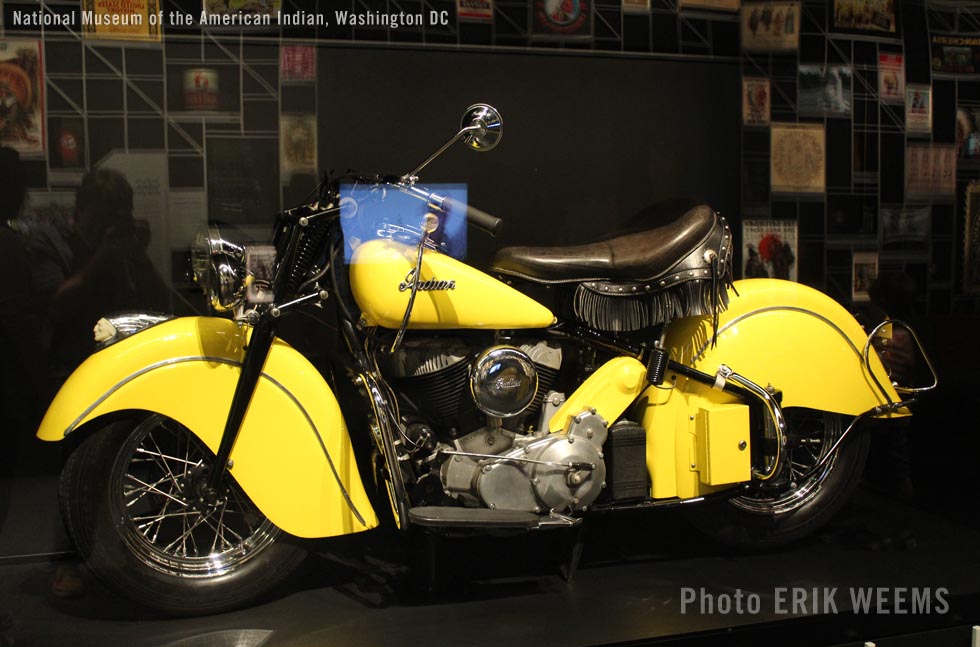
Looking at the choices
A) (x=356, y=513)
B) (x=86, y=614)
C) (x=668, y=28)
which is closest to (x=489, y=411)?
(x=356, y=513)

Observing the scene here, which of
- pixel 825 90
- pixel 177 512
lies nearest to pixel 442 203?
pixel 177 512

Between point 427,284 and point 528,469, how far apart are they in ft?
1.83

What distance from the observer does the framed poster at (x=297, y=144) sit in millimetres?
2455

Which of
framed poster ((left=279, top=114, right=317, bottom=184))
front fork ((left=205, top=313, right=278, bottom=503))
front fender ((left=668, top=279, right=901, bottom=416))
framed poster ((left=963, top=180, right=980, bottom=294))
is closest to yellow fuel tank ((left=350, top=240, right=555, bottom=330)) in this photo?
front fork ((left=205, top=313, right=278, bottom=503))

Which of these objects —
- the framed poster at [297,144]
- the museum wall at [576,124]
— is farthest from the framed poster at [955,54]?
the framed poster at [297,144]

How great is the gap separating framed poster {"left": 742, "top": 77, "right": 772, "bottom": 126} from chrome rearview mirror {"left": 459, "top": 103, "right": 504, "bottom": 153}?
1.04m

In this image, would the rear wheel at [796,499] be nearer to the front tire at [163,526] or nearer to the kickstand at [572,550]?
the kickstand at [572,550]

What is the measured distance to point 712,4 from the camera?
105 inches

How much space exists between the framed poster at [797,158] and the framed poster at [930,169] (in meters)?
0.31

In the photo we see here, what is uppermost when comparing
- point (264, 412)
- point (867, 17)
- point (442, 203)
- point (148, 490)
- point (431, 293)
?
point (867, 17)

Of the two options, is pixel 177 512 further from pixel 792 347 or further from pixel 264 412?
pixel 792 347

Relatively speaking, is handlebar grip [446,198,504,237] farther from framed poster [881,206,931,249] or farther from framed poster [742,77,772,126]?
framed poster [881,206,931,249]

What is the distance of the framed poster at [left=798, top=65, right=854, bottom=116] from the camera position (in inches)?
109

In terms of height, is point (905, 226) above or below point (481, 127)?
below
